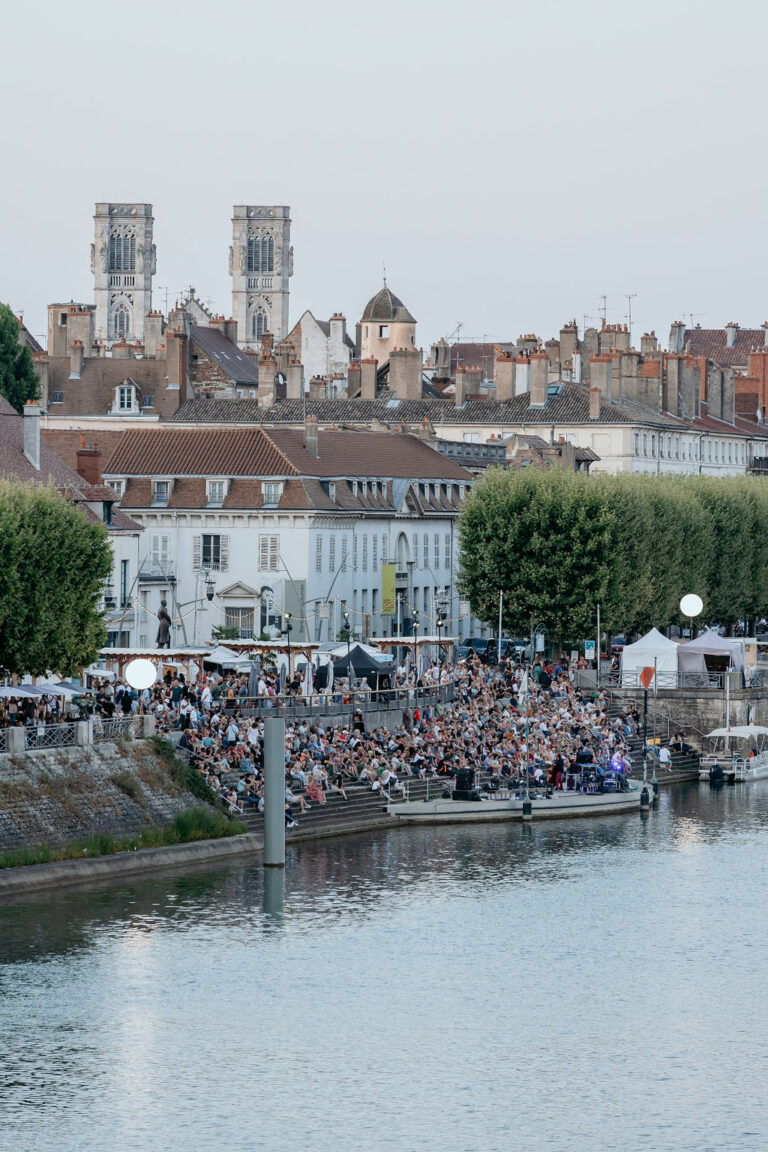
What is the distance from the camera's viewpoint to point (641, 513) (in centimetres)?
10456

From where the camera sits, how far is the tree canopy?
98.9 m

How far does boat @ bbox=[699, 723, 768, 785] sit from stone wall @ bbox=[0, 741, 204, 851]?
103 ft

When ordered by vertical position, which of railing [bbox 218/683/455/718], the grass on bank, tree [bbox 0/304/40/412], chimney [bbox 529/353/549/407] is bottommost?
the grass on bank

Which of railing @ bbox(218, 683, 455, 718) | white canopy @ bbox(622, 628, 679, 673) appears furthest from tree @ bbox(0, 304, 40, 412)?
railing @ bbox(218, 683, 455, 718)

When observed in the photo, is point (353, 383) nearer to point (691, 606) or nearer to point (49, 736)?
point (691, 606)

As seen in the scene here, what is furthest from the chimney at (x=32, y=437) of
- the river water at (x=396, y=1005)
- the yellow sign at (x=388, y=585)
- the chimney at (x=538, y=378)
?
the chimney at (x=538, y=378)

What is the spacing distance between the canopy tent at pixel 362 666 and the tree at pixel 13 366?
31032mm

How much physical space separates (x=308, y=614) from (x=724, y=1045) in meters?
51.3

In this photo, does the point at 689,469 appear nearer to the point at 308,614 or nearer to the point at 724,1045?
the point at 308,614

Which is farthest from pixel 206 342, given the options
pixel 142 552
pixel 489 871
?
pixel 489 871

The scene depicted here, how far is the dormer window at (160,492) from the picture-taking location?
99.7 metres

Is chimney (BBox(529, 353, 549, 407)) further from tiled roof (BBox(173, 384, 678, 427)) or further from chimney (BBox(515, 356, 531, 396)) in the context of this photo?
chimney (BBox(515, 356, 531, 396))

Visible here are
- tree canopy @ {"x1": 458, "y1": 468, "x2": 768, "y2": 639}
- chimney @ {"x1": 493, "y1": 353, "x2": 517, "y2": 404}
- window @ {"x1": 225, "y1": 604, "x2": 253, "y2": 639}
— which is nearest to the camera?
window @ {"x1": 225, "y1": 604, "x2": 253, "y2": 639}

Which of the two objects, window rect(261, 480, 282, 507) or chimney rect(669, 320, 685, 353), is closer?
window rect(261, 480, 282, 507)
